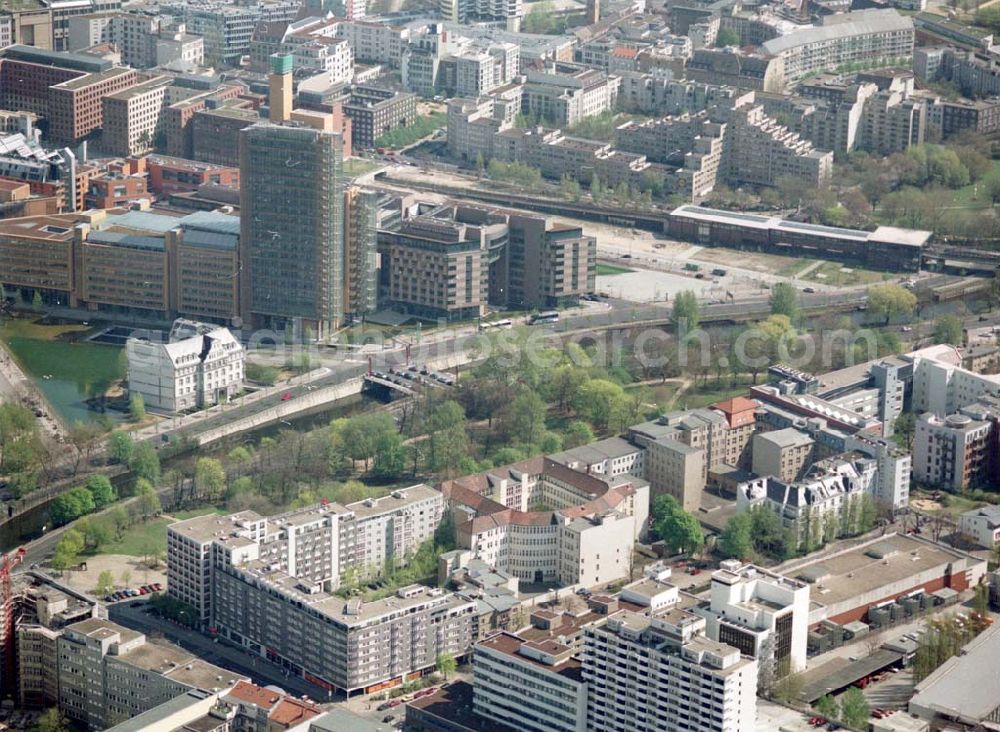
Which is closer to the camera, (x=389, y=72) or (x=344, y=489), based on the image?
(x=344, y=489)

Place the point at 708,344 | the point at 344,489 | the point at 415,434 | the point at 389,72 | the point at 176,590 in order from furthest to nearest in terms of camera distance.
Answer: the point at 389,72, the point at 708,344, the point at 415,434, the point at 344,489, the point at 176,590

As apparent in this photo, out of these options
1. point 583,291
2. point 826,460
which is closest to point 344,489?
point 826,460

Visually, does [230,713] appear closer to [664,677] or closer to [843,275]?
[664,677]

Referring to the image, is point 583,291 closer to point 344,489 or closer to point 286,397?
point 286,397

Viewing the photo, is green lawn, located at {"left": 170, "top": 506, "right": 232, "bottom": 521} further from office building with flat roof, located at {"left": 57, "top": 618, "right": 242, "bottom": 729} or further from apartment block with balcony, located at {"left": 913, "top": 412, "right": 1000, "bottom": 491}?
apartment block with balcony, located at {"left": 913, "top": 412, "right": 1000, "bottom": 491}

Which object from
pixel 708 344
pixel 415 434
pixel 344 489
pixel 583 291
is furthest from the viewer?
pixel 583 291

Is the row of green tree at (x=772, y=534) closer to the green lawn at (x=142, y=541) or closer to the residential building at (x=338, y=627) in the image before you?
the residential building at (x=338, y=627)

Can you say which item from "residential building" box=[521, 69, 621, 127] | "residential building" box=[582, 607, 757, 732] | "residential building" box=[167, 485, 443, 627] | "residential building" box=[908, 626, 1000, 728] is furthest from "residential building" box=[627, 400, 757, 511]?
"residential building" box=[521, 69, 621, 127]

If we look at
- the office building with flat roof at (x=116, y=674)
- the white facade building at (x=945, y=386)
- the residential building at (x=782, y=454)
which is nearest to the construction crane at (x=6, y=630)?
the office building with flat roof at (x=116, y=674)
